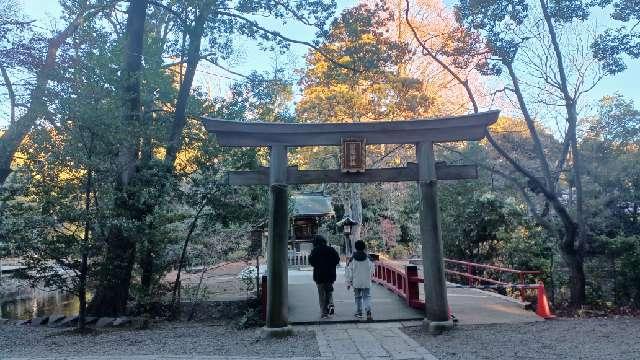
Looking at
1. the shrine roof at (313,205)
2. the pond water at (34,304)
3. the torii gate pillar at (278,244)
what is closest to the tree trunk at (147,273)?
the torii gate pillar at (278,244)

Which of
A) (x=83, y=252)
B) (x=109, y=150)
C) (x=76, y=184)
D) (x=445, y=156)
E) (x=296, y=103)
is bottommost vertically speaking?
(x=83, y=252)

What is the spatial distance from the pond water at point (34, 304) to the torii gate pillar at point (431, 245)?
36.7 ft

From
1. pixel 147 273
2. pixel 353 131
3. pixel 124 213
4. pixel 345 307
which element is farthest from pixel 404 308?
pixel 124 213

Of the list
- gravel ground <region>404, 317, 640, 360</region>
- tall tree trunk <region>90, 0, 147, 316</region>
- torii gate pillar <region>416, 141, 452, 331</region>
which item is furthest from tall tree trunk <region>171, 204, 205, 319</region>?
gravel ground <region>404, 317, 640, 360</region>

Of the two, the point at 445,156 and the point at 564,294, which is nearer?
the point at 564,294

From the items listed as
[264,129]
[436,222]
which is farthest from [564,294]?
[264,129]

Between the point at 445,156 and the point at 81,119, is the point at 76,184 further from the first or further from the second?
the point at 445,156

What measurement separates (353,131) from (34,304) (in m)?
15.4

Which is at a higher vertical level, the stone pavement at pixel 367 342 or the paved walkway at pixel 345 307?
the paved walkway at pixel 345 307

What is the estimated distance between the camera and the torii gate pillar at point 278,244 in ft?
29.7

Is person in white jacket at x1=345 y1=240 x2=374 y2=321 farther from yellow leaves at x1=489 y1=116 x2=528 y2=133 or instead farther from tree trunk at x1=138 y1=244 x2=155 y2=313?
yellow leaves at x1=489 y1=116 x2=528 y2=133

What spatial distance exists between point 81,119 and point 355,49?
782cm

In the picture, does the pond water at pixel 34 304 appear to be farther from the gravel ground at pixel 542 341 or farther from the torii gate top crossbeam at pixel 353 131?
the gravel ground at pixel 542 341

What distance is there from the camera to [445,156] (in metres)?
21.0
